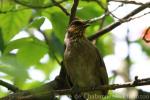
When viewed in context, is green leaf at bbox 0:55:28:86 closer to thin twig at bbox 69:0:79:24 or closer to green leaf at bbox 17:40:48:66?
green leaf at bbox 17:40:48:66

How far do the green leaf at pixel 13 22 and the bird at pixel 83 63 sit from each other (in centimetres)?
88

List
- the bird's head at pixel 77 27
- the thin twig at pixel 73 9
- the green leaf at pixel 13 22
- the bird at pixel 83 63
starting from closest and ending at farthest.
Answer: the thin twig at pixel 73 9 < the green leaf at pixel 13 22 < the bird's head at pixel 77 27 < the bird at pixel 83 63

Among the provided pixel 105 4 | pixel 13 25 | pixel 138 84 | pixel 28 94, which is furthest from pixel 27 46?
pixel 138 84

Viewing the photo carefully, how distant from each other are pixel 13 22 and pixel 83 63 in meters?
1.20

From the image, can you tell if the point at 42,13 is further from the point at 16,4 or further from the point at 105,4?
the point at 105,4

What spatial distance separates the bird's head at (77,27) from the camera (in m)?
5.14

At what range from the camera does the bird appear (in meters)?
5.41

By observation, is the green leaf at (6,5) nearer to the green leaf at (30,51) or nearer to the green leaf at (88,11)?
the green leaf at (30,51)

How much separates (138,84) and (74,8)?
1051 millimetres

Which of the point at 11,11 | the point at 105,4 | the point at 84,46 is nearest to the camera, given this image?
the point at 11,11

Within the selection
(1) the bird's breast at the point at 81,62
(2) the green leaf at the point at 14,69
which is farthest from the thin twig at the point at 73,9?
(1) the bird's breast at the point at 81,62

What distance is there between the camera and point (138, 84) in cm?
368

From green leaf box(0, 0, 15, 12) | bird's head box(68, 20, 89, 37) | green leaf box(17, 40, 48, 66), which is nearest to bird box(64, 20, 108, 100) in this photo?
bird's head box(68, 20, 89, 37)

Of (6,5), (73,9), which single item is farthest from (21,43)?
(73,9)
